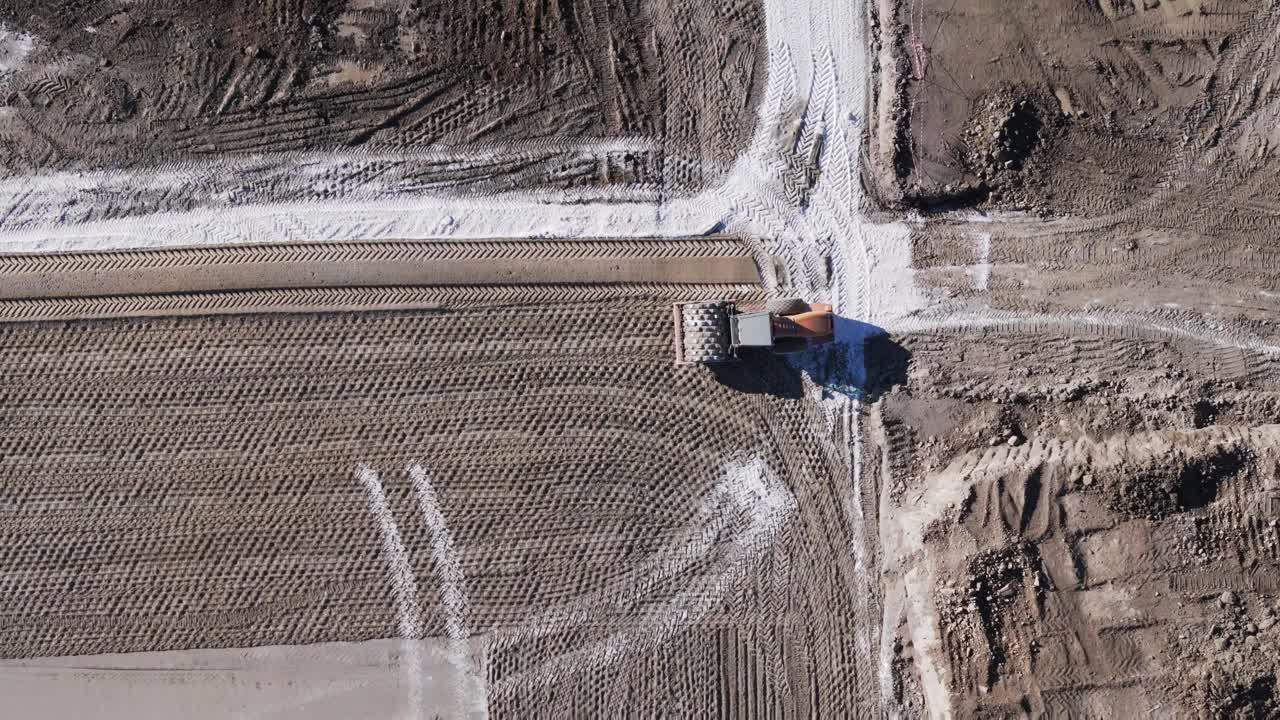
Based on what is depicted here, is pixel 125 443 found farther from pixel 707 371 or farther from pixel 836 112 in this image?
pixel 836 112

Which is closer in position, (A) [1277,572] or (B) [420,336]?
(A) [1277,572]

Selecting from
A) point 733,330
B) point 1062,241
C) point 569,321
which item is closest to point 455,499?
point 569,321

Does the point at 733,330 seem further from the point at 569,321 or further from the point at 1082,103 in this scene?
the point at 1082,103

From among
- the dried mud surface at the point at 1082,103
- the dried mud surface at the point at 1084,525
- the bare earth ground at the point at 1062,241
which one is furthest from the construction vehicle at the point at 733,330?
the dried mud surface at the point at 1082,103

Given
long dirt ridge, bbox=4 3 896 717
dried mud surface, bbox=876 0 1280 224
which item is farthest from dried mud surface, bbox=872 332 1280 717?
dried mud surface, bbox=876 0 1280 224

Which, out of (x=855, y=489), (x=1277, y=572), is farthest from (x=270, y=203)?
(x=1277, y=572)

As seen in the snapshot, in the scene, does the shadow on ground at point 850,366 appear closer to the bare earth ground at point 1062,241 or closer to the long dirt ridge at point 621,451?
the long dirt ridge at point 621,451

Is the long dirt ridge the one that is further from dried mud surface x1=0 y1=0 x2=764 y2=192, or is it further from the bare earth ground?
the bare earth ground
